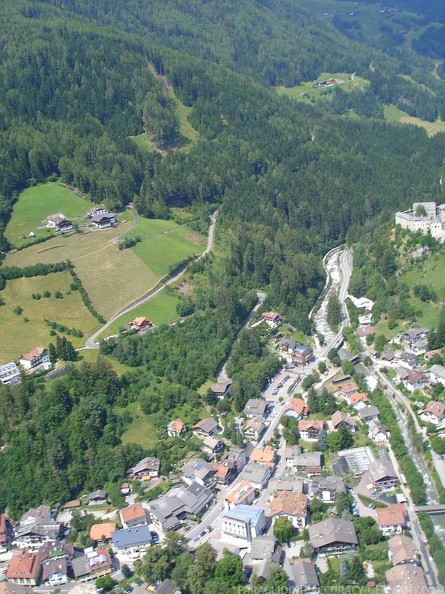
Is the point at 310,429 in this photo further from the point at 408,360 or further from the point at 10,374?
the point at 10,374

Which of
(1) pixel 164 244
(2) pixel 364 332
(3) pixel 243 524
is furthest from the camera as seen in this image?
(1) pixel 164 244

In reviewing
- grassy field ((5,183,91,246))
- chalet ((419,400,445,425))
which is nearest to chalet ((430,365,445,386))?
chalet ((419,400,445,425))

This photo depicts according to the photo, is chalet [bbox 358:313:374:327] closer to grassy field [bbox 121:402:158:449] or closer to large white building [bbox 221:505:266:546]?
grassy field [bbox 121:402:158:449]

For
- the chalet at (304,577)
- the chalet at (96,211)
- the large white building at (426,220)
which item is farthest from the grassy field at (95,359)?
the large white building at (426,220)

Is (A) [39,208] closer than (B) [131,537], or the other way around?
(B) [131,537]

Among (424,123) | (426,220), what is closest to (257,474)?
(426,220)

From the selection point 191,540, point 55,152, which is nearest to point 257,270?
point 55,152
